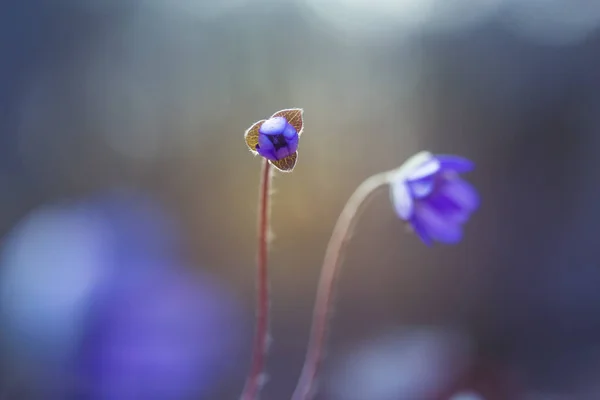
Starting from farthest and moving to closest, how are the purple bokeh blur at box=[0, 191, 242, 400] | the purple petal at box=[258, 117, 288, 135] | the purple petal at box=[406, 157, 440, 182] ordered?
the purple bokeh blur at box=[0, 191, 242, 400]
the purple petal at box=[406, 157, 440, 182]
the purple petal at box=[258, 117, 288, 135]

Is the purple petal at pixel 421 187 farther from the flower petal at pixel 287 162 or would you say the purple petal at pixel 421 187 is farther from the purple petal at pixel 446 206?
the flower petal at pixel 287 162

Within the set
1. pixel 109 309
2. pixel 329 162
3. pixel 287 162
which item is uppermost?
pixel 329 162

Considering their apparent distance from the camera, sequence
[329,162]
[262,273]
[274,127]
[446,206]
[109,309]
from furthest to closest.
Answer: [329,162]
[109,309]
[446,206]
[262,273]
[274,127]

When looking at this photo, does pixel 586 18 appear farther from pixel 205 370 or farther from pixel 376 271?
pixel 205 370

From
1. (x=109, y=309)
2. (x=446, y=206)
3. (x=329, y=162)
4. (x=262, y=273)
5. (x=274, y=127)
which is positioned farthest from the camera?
(x=329, y=162)

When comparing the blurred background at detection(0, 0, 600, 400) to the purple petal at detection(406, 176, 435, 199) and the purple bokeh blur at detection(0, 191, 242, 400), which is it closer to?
the purple bokeh blur at detection(0, 191, 242, 400)

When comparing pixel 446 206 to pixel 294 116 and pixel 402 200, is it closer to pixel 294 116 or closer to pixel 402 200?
pixel 402 200

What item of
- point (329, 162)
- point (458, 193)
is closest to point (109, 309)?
point (329, 162)

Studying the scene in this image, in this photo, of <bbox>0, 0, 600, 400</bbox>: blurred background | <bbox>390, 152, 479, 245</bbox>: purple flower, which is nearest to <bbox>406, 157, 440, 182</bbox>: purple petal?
<bbox>390, 152, 479, 245</bbox>: purple flower

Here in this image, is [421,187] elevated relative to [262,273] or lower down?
elevated
